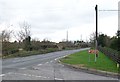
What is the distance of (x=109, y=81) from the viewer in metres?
12.9

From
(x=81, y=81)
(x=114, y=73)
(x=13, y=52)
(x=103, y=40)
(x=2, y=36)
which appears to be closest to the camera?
(x=81, y=81)

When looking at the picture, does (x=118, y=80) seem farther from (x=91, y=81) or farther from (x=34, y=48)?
(x=34, y=48)

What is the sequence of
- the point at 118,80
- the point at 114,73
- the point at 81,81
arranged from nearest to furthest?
the point at 81,81, the point at 118,80, the point at 114,73

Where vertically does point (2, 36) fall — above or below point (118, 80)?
above

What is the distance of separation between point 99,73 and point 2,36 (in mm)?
31302

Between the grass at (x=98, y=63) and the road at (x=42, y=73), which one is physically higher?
the grass at (x=98, y=63)

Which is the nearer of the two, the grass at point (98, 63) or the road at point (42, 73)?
the road at point (42, 73)

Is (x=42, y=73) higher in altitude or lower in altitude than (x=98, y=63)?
lower

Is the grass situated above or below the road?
above

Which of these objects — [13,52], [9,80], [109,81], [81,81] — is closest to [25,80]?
[9,80]

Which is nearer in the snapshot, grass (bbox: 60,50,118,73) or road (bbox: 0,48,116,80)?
road (bbox: 0,48,116,80)

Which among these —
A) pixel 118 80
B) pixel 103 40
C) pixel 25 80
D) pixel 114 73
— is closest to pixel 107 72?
pixel 114 73

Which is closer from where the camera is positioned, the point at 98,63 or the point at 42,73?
the point at 42,73

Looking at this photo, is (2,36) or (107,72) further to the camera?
(2,36)
